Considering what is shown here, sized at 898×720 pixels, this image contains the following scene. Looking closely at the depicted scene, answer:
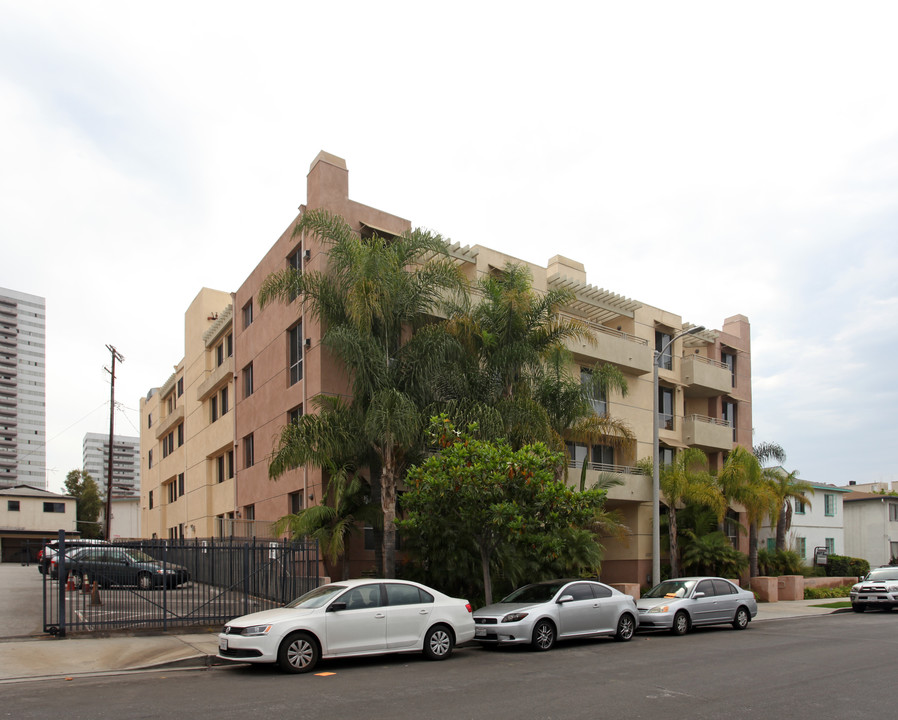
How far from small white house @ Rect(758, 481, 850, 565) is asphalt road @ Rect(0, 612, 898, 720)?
1069 inches

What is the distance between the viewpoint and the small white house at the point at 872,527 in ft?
154

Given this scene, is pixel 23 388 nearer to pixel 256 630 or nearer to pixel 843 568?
pixel 843 568

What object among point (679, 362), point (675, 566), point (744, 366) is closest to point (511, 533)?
point (675, 566)

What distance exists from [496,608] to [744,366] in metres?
26.4

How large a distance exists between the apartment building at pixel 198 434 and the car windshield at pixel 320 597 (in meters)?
15.5

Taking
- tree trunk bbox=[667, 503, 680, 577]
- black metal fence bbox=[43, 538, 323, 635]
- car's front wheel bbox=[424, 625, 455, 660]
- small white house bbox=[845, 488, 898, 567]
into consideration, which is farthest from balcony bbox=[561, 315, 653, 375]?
small white house bbox=[845, 488, 898, 567]

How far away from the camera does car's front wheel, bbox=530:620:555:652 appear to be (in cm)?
1502

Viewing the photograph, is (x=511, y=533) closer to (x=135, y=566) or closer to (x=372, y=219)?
(x=135, y=566)

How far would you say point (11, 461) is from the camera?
15638 cm

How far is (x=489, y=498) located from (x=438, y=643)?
4.61 meters

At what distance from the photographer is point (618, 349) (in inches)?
1206

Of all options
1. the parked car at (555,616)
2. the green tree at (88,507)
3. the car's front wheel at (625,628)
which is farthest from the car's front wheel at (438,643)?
the green tree at (88,507)

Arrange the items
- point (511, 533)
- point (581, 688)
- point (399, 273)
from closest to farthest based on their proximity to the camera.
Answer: point (581, 688) → point (511, 533) → point (399, 273)

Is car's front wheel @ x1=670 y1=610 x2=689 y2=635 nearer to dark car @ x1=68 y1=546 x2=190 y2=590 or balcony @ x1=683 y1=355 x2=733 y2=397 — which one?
dark car @ x1=68 y1=546 x2=190 y2=590
